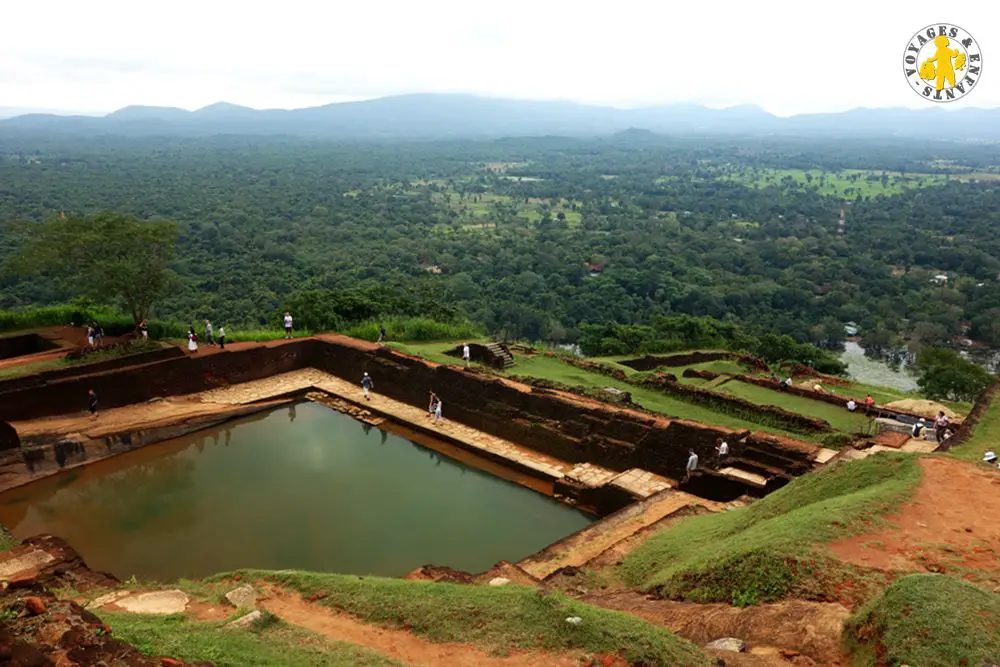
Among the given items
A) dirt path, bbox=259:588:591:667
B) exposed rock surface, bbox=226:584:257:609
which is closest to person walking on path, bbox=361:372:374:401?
exposed rock surface, bbox=226:584:257:609

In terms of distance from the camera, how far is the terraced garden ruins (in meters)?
5.45

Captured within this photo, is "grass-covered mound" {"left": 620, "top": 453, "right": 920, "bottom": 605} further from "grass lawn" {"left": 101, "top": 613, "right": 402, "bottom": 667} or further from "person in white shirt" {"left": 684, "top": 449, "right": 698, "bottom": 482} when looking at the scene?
"grass lawn" {"left": 101, "top": 613, "right": 402, "bottom": 667}

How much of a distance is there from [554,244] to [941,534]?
5776 cm

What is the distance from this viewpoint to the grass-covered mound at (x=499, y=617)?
5465 mm

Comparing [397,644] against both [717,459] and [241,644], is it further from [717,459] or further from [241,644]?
[717,459]

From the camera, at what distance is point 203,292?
3641cm

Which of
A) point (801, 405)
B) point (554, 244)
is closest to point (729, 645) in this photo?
point (801, 405)

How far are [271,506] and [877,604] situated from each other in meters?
9.80

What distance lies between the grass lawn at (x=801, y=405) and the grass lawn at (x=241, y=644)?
11.4 meters

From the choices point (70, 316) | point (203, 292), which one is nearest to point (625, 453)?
point (70, 316)

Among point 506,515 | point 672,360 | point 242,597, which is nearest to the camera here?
point 242,597

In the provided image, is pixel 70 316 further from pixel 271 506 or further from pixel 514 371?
pixel 514 371

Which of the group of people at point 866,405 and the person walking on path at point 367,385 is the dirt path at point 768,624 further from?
the person walking on path at point 367,385

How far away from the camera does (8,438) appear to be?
42.5ft
